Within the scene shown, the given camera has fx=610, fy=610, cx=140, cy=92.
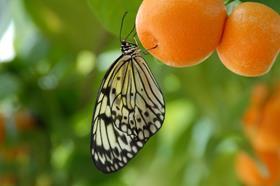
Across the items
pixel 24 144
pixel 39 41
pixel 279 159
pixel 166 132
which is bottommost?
pixel 279 159

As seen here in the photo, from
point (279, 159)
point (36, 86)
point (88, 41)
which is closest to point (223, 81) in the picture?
point (279, 159)

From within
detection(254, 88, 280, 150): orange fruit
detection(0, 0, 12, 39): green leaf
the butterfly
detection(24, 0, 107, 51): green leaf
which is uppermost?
detection(24, 0, 107, 51): green leaf

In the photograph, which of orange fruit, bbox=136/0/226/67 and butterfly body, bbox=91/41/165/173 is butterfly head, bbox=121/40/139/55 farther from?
orange fruit, bbox=136/0/226/67

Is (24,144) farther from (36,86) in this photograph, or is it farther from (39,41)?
(39,41)

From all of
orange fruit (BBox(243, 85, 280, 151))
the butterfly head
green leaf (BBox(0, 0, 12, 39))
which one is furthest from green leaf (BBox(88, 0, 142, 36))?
orange fruit (BBox(243, 85, 280, 151))

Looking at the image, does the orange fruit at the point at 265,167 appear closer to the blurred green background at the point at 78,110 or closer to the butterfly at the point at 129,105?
the blurred green background at the point at 78,110

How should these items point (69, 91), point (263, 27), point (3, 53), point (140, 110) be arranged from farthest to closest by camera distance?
1. point (69, 91)
2. point (3, 53)
3. point (140, 110)
4. point (263, 27)

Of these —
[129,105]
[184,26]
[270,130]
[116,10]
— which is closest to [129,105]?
[129,105]
